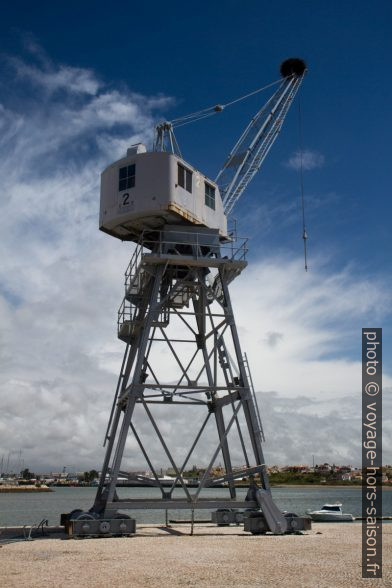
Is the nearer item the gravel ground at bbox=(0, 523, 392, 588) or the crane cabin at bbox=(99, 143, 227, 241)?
the gravel ground at bbox=(0, 523, 392, 588)

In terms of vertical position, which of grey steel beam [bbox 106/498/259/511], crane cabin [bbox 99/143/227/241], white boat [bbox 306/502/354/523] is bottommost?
white boat [bbox 306/502/354/523]

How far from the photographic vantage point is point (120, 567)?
17.0 m

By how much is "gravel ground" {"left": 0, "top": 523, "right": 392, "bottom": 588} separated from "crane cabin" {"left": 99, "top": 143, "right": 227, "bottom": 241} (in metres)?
13.7

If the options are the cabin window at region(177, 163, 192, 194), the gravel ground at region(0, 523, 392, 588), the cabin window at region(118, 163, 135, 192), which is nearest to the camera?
the gravel ground at region(0, 523, 392, 588)

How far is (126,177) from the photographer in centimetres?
2942

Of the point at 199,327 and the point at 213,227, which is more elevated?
the point at 213,227

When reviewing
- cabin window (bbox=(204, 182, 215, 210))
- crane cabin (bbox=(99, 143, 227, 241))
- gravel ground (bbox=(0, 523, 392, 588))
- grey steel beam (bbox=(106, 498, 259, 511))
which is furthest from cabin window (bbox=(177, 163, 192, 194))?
gravel ground (bbox=(0, 523, 392, 588))

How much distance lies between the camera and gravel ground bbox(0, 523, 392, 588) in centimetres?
1512

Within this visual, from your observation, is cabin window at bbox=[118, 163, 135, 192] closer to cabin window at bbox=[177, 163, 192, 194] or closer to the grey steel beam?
cabin window at bbox=[177, 163, 192, 194]

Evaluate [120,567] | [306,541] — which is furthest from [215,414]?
[120,567]

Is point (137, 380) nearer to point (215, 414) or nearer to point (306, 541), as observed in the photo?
point (215, 414)

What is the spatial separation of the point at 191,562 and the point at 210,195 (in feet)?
61.1

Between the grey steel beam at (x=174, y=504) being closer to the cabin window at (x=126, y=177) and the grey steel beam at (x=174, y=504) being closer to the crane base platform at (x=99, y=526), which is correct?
the crane base platform at (x=99, y=526)

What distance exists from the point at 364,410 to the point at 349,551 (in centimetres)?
530
